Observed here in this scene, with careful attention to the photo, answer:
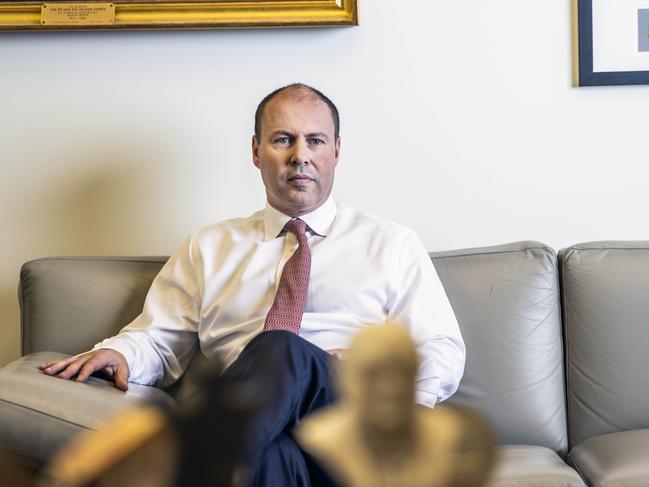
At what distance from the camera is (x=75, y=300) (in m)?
2.24

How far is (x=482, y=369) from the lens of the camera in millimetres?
2139

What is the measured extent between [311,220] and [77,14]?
846mm

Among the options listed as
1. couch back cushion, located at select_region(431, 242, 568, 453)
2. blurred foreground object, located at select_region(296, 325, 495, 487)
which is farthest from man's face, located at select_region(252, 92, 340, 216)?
blurred foreground object, located at select_region(296, 325, 495, 487)

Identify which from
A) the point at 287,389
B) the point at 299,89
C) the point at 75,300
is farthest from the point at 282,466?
the point at 299,89

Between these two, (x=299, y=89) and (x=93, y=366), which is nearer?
(x=93, y=366)

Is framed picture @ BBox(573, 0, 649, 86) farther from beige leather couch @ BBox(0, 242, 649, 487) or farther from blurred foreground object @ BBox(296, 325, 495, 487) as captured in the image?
blurred foreground object @ BBox(296, 325, 495, 487)

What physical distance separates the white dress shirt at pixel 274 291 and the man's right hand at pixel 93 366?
54 millimetres

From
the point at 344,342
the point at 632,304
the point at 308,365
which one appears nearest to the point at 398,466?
the point at 308,365

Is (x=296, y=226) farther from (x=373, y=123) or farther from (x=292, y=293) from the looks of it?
(x=373, y=123)

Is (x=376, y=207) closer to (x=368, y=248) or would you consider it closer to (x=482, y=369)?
(x=368, y=248)

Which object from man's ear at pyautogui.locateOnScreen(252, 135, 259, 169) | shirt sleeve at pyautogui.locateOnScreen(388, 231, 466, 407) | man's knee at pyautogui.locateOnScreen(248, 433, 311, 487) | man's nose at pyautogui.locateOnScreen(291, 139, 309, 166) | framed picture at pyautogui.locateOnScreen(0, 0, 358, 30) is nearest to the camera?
man's knee at pyautogui.locateOnScreen(248, 433, 311, 487)

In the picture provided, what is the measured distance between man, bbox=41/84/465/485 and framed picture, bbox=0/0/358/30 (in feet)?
0.94

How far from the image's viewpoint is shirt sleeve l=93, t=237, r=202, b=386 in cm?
216

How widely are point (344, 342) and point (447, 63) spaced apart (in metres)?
0.83
